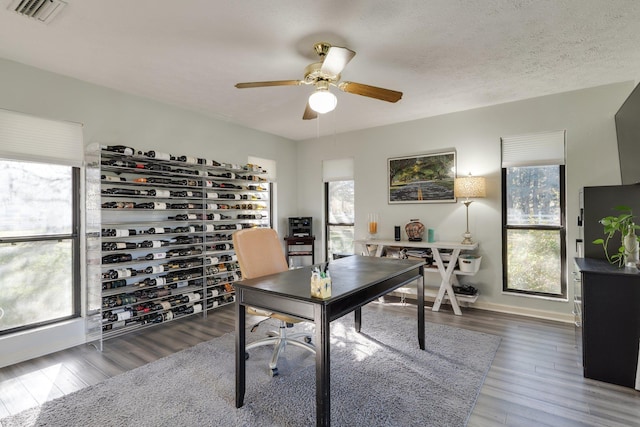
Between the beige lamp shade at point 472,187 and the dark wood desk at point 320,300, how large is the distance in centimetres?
166

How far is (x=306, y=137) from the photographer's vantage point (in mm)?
5805

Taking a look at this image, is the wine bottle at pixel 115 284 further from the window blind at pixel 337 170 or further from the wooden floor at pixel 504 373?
the window blind at pixel 337 170

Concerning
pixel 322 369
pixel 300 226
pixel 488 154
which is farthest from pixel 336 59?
pixel 300 226

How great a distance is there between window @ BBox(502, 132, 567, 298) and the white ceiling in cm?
66

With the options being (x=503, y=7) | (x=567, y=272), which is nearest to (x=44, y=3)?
(x=503, y=7)

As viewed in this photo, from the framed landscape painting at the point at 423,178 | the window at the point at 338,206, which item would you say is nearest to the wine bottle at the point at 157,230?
the window at the point at 338,206

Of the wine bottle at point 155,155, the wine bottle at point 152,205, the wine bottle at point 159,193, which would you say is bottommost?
the wine bottle at point 152,205

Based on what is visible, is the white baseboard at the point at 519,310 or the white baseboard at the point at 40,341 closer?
the white baseboard at the point at 40,341

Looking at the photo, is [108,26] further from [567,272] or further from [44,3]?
[567,272]

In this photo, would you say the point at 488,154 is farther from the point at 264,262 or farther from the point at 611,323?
the point at 264,262

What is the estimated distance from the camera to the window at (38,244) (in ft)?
9.62

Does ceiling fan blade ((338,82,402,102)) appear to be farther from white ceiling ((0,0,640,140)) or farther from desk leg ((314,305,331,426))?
desk leg ((314,305,331,426))

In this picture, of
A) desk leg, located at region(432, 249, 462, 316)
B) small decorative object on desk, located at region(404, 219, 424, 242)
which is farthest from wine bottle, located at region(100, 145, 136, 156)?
desk leg, located at region(432, 249, 462, 316)

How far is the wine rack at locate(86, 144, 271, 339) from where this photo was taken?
3.27 meters
